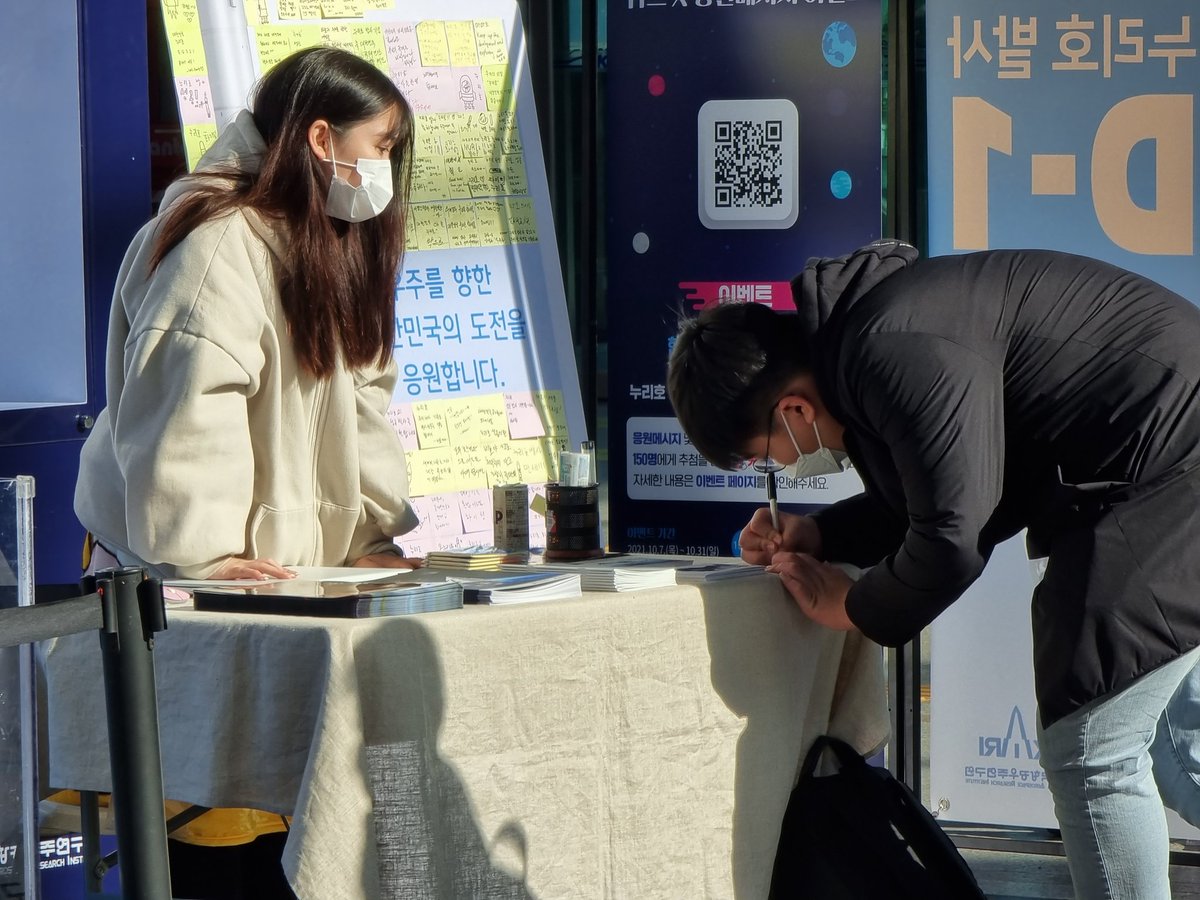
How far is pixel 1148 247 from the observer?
131 inches

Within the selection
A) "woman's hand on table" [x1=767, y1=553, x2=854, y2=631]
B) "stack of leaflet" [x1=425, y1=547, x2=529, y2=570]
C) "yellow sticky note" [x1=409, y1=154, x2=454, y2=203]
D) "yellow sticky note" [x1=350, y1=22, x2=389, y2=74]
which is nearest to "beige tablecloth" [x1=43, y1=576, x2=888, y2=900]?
"woman's hand on table" [x1=767, y1=553, x2=854, y2=631]

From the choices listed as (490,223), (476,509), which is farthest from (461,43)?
(476,509)

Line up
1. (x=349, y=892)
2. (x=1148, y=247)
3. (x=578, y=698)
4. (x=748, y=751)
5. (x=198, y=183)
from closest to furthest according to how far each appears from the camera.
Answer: (x=349, y=892), (x=578, y=698), (x=748, y=751), (x=198, y=183), (x=1148, y=247)

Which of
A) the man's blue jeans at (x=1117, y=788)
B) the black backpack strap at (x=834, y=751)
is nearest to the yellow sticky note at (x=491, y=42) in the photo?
the black backpack strap at (x=834, y=751)

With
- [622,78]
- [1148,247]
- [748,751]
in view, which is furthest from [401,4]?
[748,751]

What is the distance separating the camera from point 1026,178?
11.0ft

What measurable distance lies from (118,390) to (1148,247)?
2410 mm

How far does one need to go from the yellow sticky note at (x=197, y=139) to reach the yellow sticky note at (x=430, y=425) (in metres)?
0.78

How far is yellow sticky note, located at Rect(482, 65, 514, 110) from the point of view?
11.6 ft

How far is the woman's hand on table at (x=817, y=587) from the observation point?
217 cm

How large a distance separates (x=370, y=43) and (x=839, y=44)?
119 centimetres

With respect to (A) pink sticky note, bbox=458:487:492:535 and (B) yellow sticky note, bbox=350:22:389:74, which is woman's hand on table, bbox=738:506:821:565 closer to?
(A) pink sticky note, bbox=458:487:492:535

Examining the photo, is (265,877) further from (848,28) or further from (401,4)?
(848,28)

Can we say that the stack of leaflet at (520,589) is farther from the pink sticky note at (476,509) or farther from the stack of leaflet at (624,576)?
the pink sticky note at (476,509)
